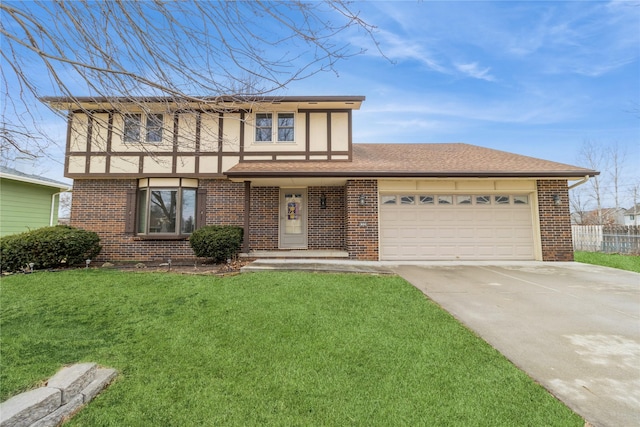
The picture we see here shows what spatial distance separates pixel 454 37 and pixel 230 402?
6.30 m

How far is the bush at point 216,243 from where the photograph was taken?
8609 mm

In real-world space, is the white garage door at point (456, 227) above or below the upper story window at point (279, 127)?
below

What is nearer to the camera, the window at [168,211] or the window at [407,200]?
the window at [407,200]

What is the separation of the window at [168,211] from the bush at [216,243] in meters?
1.84

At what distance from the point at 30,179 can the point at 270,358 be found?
45.6 ft

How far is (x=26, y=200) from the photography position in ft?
38.7

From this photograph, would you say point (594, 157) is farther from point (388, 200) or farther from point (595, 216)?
point (388, 200)

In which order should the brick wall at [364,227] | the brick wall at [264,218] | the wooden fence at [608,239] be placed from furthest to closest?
1. the wooden fence at [608,239]
2. the brick wall at [264,218]
3. the brick wall at [364,227]

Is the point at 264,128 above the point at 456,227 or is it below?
above

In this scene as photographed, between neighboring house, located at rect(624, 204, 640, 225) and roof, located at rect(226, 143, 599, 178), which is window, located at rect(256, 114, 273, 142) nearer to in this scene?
roof, located at rect(226, 143, 599, 178)

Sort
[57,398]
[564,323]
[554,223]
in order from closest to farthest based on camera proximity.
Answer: [57,398]
[564,323]
[554,223]

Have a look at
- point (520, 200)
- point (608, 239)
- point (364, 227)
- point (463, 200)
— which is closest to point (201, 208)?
point (364, 227)

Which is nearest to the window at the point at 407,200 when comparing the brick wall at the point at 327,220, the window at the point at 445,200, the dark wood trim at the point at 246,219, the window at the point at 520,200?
the window at the point at 445,200

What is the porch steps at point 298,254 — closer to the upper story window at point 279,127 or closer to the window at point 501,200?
the upper story window at point 279,127
